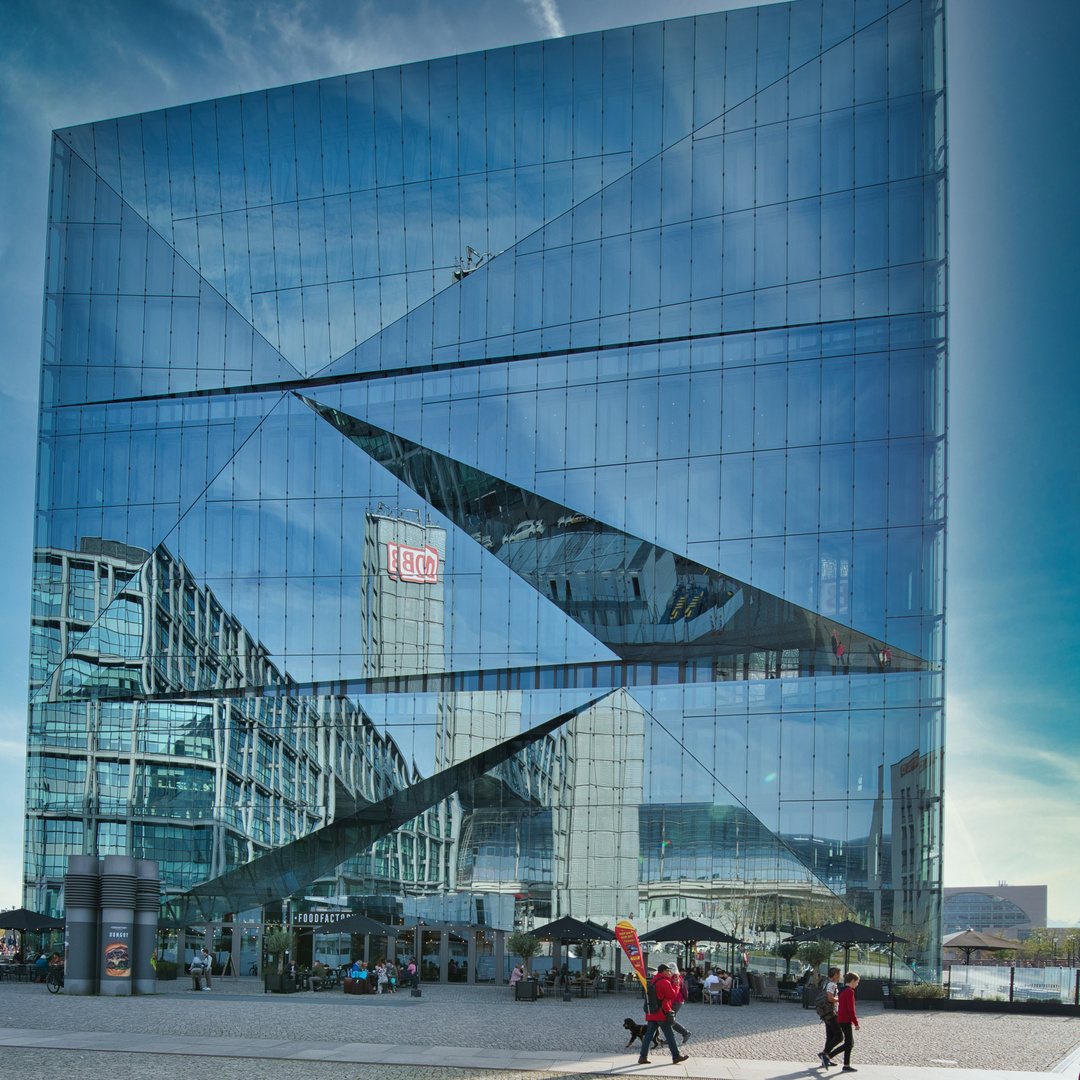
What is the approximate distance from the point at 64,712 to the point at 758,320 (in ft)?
89.8

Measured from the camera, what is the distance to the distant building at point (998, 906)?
153m

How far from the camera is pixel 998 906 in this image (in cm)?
15850

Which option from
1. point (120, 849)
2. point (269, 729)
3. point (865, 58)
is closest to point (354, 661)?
point (269, 729)

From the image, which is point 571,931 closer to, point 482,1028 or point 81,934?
point 482,1028

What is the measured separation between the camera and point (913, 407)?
32.2 meters

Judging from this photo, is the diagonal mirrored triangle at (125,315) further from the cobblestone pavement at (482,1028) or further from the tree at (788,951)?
the tree at (788,951)

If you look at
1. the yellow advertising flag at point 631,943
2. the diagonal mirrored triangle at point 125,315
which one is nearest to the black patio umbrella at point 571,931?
the yellow advertising flag at point 631,943

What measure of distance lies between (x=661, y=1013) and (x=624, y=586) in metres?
19.6

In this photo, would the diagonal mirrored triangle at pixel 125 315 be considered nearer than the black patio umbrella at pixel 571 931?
No

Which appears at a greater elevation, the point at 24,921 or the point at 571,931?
the point at 571,931

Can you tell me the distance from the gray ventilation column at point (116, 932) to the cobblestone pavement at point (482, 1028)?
0.94m

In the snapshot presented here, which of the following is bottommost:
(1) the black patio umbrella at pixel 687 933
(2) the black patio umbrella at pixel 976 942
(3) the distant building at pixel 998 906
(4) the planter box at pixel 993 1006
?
(3) the distant building at pixel 998 906

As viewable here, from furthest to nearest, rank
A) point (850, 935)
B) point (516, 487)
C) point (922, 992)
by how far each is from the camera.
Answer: point (516, 487), point (850, 935), point (922, 992)

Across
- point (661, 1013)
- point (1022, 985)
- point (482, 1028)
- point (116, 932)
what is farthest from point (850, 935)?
point (116, 932)
